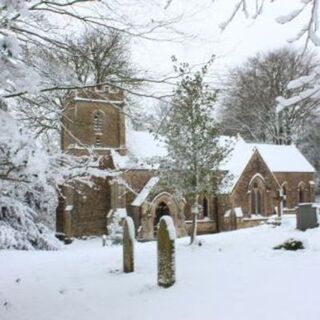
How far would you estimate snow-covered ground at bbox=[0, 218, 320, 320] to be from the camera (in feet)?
23.8

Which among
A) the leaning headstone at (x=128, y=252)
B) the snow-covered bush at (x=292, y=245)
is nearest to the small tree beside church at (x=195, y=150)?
the snow-covered bush at (x=292, y=245)

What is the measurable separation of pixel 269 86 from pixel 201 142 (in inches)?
1289

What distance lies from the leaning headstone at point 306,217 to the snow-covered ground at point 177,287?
3.71 meters

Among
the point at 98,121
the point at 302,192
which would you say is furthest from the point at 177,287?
the point at 302,192

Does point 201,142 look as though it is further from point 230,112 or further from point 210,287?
point 230,112

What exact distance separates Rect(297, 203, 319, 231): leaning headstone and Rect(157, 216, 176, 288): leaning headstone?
853 cm

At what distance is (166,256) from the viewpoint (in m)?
9.09

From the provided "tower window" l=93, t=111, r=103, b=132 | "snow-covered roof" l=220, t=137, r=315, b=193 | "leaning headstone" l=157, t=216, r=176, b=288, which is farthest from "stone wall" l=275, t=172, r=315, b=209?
"leaning headstone" l=157, t=216, r=176, b=288

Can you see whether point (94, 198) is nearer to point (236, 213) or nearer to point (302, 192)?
point (236, 213)

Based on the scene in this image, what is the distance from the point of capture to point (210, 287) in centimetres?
860

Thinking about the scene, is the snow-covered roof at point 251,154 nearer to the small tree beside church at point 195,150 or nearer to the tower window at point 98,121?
the tower window at point 98,121

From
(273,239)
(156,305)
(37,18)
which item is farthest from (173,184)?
(37,18)

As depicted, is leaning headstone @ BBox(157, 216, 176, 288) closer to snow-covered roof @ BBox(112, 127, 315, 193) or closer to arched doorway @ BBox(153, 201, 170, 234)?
arched doorway @ BBox(153, 201, 170, 234)

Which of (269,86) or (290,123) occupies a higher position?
(269,86)
